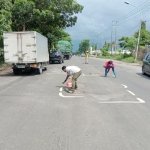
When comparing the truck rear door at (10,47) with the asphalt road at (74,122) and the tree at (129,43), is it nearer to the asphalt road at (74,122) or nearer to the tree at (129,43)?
the asphalt road at (74,122)

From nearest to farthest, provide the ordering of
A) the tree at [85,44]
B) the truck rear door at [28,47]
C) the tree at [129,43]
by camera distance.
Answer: the truck rear door at [28,47] < the tree at [129,43] < the tree at [85,44]

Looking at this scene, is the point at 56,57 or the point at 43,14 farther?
the point at 56,57

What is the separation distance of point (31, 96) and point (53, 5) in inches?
790

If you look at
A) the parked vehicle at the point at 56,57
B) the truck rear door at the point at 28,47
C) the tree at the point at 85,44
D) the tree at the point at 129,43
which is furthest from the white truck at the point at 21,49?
the tree at the point at 85,44

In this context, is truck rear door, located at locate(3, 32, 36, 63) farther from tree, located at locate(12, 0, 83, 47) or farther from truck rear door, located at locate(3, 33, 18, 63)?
tree, located at locate(12, 0, 83, 47)

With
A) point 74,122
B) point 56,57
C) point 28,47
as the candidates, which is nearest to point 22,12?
point 56,57

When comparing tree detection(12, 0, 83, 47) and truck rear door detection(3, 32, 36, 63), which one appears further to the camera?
tree detection(12, 0, 83, 47)

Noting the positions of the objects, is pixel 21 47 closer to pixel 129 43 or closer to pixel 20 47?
pixel 20 47

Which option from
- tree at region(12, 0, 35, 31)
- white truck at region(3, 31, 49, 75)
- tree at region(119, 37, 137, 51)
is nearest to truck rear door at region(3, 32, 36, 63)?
white truck at region(3, 31, 49, 75)

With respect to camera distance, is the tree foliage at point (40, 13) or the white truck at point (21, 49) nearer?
the white truck at point (21, 49)

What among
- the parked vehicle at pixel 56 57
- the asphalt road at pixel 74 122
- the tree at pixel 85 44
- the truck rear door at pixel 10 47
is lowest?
the asphalt road at pixel 74 122

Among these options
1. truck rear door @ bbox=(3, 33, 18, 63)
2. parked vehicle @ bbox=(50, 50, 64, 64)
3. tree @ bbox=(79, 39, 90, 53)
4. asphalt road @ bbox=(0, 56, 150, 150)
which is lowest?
asphalt road @ bbox=(0, 56, 150, 150)

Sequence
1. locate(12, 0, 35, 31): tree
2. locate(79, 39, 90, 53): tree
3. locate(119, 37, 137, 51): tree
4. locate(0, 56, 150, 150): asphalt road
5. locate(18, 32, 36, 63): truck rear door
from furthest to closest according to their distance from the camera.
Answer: locate(79, 39, 90, 53): tree
locate(119, 37, 137, 51): tree
locate(12, 0, 35, 31): tree
locate(18, 32, 36, 63): truck rear door
locate(0, 56, 150, 150): asphalt road

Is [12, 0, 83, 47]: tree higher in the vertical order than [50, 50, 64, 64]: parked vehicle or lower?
higher
